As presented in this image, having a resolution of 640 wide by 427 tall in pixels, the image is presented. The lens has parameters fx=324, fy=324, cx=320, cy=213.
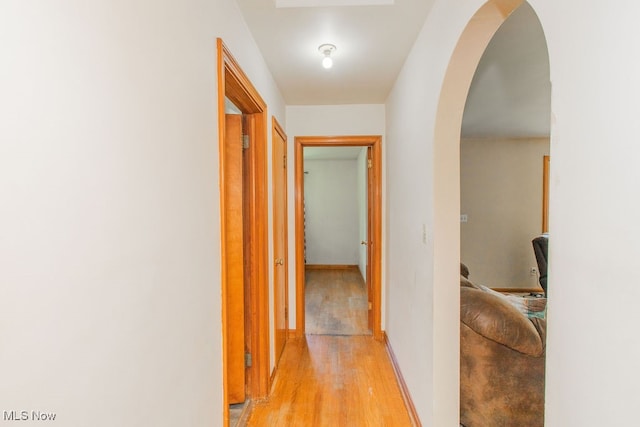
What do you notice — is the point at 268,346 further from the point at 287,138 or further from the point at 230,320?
the point at 287,138

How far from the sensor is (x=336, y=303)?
14.5 feet

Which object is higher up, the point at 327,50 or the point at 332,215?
the point at 327,50

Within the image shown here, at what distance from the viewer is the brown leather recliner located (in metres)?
1.77

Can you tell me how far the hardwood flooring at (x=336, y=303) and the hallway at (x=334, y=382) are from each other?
0.5 inches

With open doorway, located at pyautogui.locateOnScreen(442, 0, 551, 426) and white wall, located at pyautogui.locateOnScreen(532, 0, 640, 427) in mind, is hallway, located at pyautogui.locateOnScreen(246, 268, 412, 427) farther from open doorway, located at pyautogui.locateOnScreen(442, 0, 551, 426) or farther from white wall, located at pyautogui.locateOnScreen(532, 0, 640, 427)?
white wall, located at pyautogui.locateOnScreen(532, 0, 640, 427)

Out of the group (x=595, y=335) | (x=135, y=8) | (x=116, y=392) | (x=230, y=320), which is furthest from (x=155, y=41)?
(x=230, y=320)

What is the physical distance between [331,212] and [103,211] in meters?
6.06

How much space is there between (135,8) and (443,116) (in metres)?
1.33

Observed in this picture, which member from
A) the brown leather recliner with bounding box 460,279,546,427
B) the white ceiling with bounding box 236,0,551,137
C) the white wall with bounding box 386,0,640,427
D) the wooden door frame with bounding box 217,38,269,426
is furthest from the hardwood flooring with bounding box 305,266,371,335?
the white wall with bounding box 386,0,640,427

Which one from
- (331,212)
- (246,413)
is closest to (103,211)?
(246,413)

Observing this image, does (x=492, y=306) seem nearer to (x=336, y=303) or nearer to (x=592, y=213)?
(x=592, y=213)

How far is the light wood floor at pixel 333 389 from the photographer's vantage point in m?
2.06

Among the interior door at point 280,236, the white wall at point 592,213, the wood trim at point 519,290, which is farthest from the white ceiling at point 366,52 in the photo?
the wood trim at point 519,290

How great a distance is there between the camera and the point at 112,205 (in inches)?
27.9
